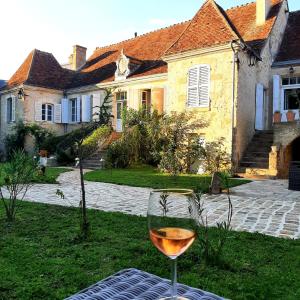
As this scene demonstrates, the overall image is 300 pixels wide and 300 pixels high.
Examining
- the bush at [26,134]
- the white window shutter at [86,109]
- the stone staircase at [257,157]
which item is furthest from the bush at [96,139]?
the stone staircase at [257,157]

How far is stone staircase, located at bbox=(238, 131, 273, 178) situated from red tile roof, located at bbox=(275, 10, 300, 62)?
378 cm

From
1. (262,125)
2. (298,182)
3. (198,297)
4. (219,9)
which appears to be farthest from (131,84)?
(198,297)

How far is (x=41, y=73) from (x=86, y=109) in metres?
4.34

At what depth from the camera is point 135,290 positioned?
1679mm

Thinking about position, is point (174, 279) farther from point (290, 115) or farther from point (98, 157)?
point (98, 157)

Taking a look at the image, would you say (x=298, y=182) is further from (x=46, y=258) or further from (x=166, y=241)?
(x=166, y=241)

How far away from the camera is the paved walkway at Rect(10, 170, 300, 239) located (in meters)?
5.29

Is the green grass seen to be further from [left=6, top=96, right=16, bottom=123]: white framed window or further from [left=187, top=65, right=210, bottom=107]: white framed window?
[left=6, top=96, right=16, bottom=123]: white framed window

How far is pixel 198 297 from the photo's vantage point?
5.15 ft

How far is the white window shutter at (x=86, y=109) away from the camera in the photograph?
20409 mm

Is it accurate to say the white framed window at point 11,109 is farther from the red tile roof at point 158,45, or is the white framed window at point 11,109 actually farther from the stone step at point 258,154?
the stone step at point 258,154

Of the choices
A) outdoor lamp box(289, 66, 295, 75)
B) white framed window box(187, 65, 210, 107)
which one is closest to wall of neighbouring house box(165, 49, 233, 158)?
white framed window box(187, 65, 210, 107)

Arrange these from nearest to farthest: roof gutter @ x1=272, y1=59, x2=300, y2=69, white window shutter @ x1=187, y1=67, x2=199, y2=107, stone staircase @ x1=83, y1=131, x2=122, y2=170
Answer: white window shutter @ x1=187, y1=67, x2=199, y2=107 → roof gutter @ x1=272, y1=59, x2=300, y2=69 → stone staircase @ x1=83, y1=131, x2=122, y2=170

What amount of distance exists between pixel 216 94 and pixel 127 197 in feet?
25.0
